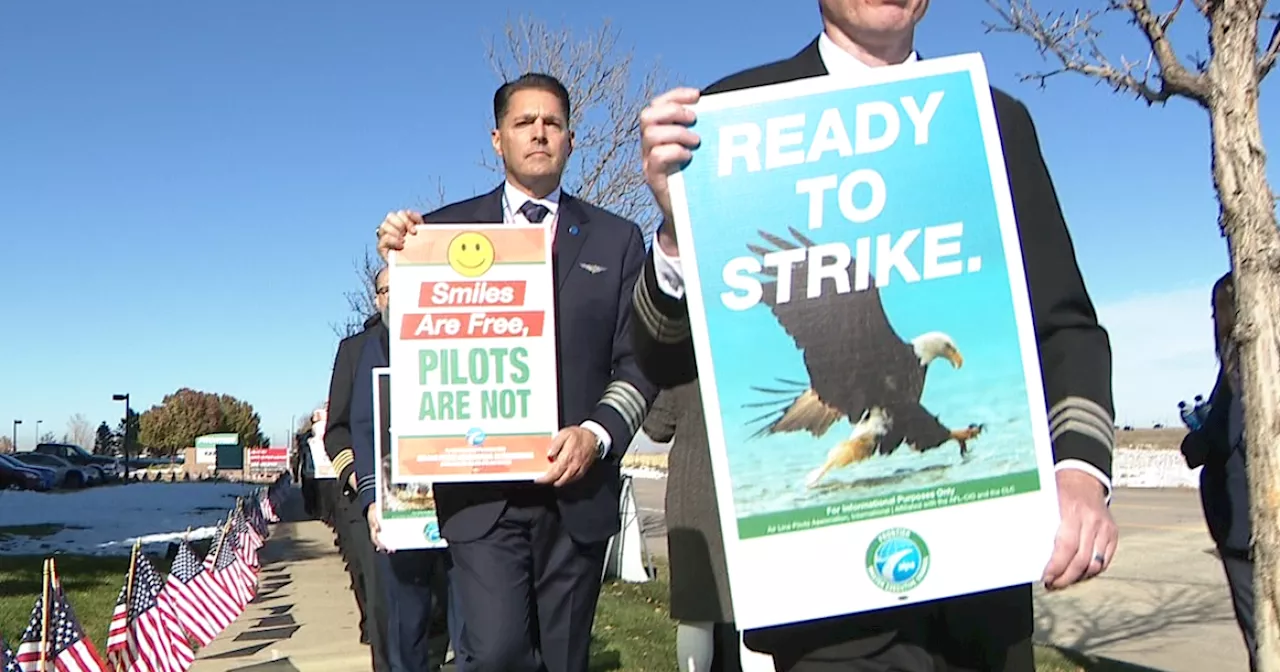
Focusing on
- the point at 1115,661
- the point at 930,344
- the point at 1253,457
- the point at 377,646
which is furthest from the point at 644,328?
the point at 1115,661

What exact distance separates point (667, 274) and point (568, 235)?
1.63m

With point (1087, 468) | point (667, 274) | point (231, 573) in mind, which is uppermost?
point (667, 274)

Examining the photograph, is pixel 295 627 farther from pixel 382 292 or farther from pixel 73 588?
pixel 382 292

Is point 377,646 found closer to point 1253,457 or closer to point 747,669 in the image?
point 747,669

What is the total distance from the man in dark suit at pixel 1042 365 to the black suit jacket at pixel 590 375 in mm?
1414

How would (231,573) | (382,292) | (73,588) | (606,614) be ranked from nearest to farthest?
1. (382,292)
2. (606,614)
3. (231,573)
4. (73,588)

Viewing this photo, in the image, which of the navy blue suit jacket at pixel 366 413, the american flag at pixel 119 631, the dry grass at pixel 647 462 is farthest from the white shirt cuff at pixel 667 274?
the dry grass at pixel 647 462

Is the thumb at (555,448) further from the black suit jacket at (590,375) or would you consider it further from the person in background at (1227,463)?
the person in background at (1227,463)

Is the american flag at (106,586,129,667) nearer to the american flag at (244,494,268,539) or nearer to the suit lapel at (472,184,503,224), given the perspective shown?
the suit lapel at (472,184,503,224)

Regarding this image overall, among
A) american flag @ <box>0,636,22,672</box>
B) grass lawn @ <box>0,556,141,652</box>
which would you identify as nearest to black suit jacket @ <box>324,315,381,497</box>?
american flag @ <box>0,636,22,672</box>

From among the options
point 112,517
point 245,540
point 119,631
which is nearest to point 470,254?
point 119,631

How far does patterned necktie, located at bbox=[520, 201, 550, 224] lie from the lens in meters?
4.10

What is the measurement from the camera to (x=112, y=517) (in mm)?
30250

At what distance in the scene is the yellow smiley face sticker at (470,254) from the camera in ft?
12.6
